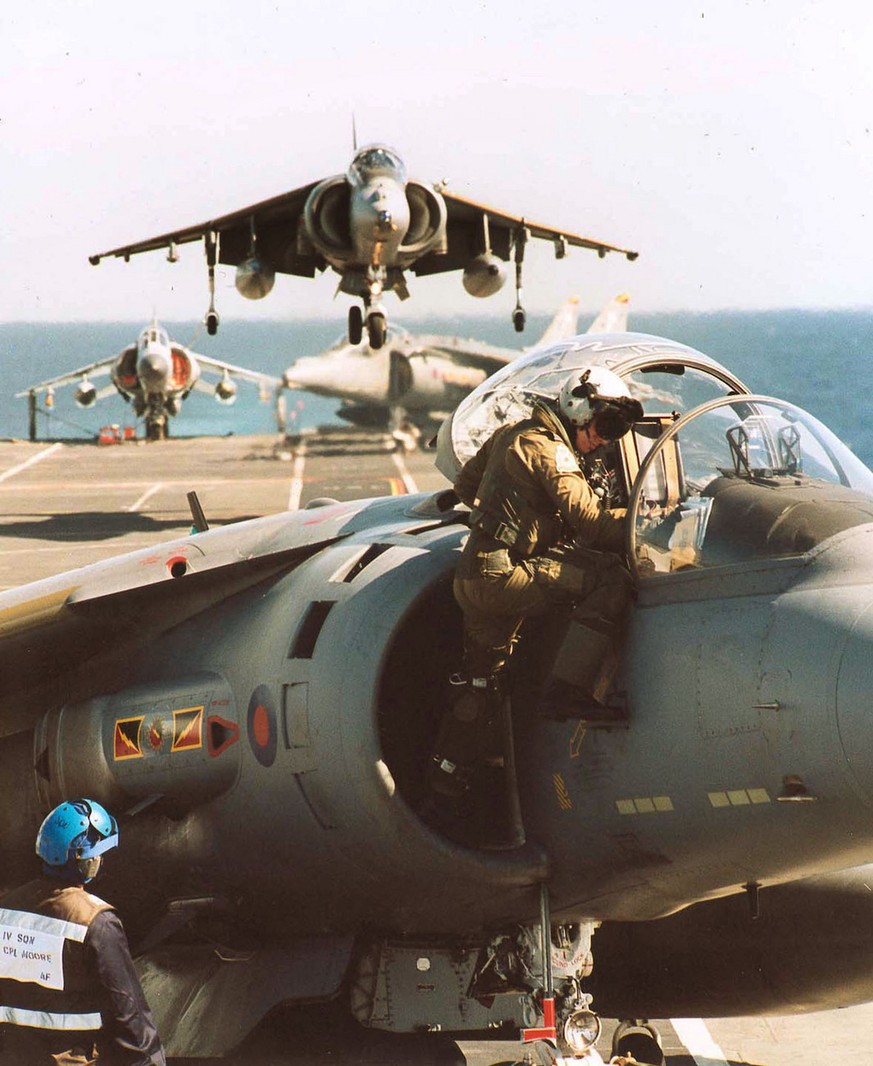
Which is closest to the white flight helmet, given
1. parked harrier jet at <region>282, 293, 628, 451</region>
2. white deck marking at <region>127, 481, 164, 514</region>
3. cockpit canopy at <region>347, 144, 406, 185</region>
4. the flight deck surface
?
the flight deck surface

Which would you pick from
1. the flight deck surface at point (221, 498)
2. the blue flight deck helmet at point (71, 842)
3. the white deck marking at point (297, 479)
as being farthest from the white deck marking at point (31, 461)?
the blue flight deck helmet at point (71, 842)

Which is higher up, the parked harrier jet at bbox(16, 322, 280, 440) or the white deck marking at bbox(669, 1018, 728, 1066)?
the white deck marking at bbox(669, 1018, 728, 1066)

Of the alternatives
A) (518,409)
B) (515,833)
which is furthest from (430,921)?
(518,409)

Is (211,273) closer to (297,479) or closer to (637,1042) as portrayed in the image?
(297,479)

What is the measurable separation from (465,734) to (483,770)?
0.23m

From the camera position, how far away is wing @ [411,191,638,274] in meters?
42.8

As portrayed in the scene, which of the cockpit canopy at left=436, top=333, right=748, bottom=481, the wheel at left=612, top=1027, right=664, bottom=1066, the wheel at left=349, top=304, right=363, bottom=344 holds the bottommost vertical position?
the wheel at left=349, top=304, right=363, bottom=344

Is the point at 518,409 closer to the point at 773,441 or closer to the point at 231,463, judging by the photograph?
the point at 773,441

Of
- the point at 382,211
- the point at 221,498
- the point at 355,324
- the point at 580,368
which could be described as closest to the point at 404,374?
the point at 355,324

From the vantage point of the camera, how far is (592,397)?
260 inches

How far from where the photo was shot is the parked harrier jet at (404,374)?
5575 cm

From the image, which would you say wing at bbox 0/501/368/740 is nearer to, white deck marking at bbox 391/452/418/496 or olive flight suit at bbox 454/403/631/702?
olive flight suit at bbox 454/403/631/702

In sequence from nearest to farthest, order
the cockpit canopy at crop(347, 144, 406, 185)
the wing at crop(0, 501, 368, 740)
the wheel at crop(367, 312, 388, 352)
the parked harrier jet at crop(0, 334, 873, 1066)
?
the parked harrier jet at crop(0, 334, 873, 1066) < the wing at crop(0, 501, 368, 740) < the cockpit canopy at crop(347, 144, 406, 185) < the wheel at crop(367, 312, 388, 352)

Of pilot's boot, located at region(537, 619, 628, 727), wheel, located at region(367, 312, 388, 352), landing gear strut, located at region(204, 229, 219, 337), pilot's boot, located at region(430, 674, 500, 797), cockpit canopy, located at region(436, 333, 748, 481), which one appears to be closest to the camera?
pilot's boot, located at region(537, 619, 628, 727)
